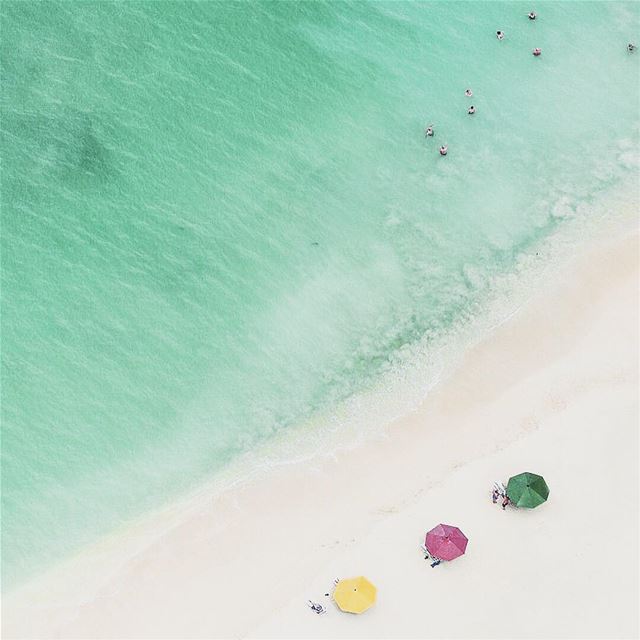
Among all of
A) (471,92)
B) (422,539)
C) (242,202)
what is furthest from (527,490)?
(471,92)

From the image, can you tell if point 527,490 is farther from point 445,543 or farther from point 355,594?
point 355,594

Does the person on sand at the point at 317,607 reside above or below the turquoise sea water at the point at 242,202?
below

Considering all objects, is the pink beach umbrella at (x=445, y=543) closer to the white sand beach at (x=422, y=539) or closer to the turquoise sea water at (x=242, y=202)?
the white sand beach at (x=422, y=539)

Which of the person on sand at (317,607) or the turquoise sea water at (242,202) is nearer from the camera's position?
the person on sand at (317,607)

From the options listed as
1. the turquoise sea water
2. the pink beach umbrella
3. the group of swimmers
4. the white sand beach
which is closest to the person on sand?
the white sand beach

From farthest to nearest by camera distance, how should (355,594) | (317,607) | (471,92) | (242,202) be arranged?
1. (471,92)
2. (242,202)
3. (317,607)
4. (355,594)

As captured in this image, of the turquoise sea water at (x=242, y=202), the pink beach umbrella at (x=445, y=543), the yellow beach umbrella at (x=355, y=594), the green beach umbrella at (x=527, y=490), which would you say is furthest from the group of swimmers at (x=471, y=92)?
the yellow beach umbrella at (x=355, y=594)

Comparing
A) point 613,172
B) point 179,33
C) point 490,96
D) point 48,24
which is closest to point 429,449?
point 613,172
